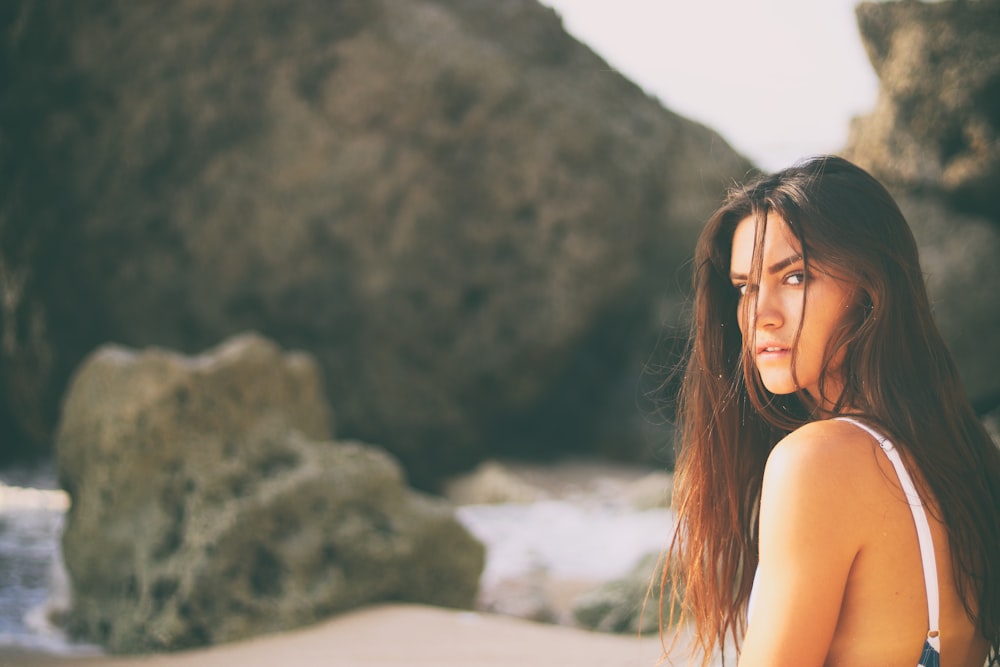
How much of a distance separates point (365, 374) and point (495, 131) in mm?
2469

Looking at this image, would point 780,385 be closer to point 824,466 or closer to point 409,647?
point 824,466

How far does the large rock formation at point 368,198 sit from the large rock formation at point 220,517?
159 inches

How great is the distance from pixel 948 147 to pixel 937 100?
40 centimetres

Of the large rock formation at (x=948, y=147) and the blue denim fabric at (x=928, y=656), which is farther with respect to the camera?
the large rock formation at (x=948, y=147)

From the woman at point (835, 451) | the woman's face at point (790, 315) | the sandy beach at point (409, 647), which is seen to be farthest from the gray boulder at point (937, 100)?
the woman's face at point (790, 315)

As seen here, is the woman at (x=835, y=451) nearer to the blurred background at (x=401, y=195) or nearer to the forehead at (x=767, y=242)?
the forehead at (x=767, y=242)

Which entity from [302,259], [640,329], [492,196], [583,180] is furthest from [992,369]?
[302,259]

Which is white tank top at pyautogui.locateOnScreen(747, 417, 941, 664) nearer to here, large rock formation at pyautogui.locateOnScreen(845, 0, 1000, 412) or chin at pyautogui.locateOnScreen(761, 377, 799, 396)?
chin at pyautogui.locateOnScreen(761, 377, 799, 396)

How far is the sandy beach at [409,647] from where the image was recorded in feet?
9.33

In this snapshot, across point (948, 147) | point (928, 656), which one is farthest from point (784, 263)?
point (948, 147)

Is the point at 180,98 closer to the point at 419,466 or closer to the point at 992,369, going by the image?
the point at 419,466

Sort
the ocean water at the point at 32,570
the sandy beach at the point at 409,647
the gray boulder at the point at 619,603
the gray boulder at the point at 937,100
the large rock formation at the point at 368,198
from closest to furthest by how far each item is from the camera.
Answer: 1. the sandy beach at the point at 409,647
2. the gray boulder at the point at 619,603
3. the ocean water at the point at 32,570
4. the gray boulder at the point at 937,100
5. the large rock formation at the point at 368,198

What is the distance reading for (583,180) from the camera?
344 inches

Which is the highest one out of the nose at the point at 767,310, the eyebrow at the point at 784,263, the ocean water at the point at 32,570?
the eyebrow at the point at 784,263
